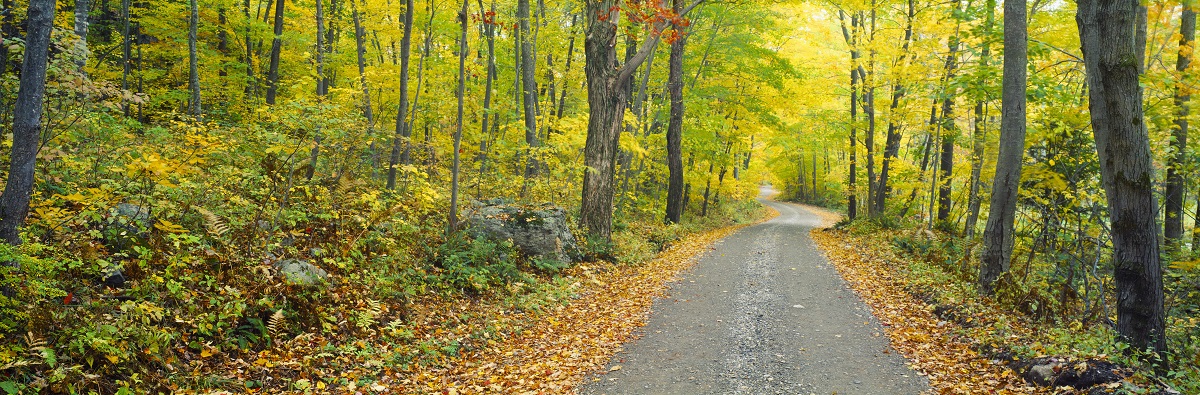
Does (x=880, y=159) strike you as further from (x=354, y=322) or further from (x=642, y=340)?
(x=354, y=322)

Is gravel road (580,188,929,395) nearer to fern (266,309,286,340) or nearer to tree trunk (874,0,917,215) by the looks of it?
fern (266,309,286,340)

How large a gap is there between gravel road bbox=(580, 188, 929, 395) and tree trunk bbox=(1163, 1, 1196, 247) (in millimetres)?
5633

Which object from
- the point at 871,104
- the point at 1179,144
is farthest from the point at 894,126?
the point at 1179,144

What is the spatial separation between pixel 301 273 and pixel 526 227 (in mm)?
4697

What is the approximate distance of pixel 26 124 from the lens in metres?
4.34

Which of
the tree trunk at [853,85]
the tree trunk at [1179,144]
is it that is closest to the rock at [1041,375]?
the tree trunk at [1179,144]

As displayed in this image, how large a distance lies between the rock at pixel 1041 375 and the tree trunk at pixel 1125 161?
85 cm

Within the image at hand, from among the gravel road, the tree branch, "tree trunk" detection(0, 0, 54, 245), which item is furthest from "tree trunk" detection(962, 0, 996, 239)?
"tree trunk" detection(0, 0, 54, 245)

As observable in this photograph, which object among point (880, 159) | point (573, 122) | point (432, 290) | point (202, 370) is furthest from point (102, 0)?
point (880, 159)

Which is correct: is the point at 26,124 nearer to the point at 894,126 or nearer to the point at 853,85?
the point at 894,126

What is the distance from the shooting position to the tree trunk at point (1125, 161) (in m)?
5.27

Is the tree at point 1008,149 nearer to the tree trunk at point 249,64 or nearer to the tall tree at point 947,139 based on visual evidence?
the tall tree at point 947,139

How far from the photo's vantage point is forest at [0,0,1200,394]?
189 inches

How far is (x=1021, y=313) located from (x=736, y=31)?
14.3 meters
